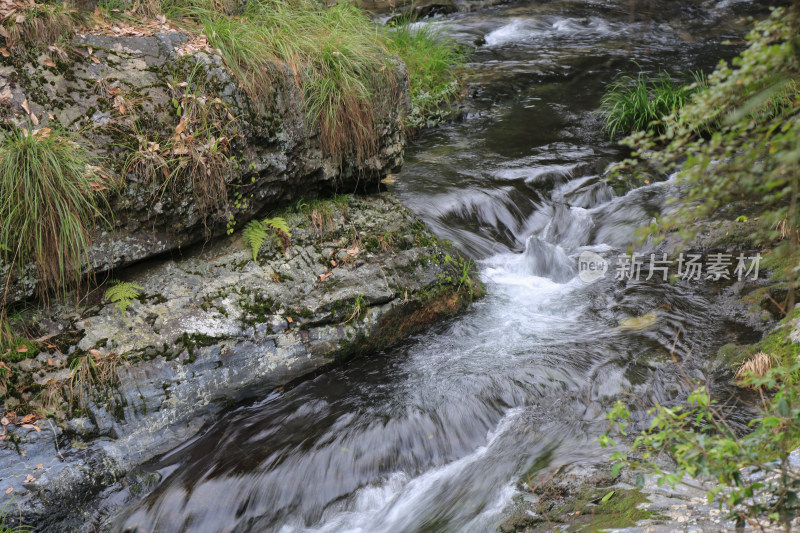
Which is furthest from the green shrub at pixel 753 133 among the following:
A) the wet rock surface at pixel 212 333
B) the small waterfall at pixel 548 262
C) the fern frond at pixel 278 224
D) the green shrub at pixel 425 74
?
the green shrub at pixel 425 74

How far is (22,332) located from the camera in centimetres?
429

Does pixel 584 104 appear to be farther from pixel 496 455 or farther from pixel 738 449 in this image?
pixel 738 449

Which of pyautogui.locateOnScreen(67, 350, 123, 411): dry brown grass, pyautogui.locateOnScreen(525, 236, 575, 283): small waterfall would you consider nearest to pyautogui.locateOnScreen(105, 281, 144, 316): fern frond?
pyautogui.locateOnScreen(67, 350, 123, 411): dry brown grass

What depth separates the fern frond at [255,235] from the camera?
17.0ft

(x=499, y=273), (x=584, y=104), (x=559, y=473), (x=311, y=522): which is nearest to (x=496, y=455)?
(x=559, y=473)

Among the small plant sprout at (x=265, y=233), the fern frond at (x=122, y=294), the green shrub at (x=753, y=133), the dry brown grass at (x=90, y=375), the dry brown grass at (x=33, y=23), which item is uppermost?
the dry brown grass at (x=33, y=23)

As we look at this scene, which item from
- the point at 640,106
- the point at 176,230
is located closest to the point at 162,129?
the point at 176,230

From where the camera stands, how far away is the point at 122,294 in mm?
4582

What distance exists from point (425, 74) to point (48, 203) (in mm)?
7321

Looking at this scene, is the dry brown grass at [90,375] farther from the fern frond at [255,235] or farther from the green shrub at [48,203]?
the fern frond at [255,235]

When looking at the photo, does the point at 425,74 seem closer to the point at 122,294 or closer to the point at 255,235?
the point at 255,235

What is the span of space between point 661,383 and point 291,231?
137 inches

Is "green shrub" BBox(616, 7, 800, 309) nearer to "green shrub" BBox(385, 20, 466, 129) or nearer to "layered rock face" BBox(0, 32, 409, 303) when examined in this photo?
"layered rock face" BBox(0, 32, 409, 303)

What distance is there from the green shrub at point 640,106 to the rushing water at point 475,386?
2.32 ft
